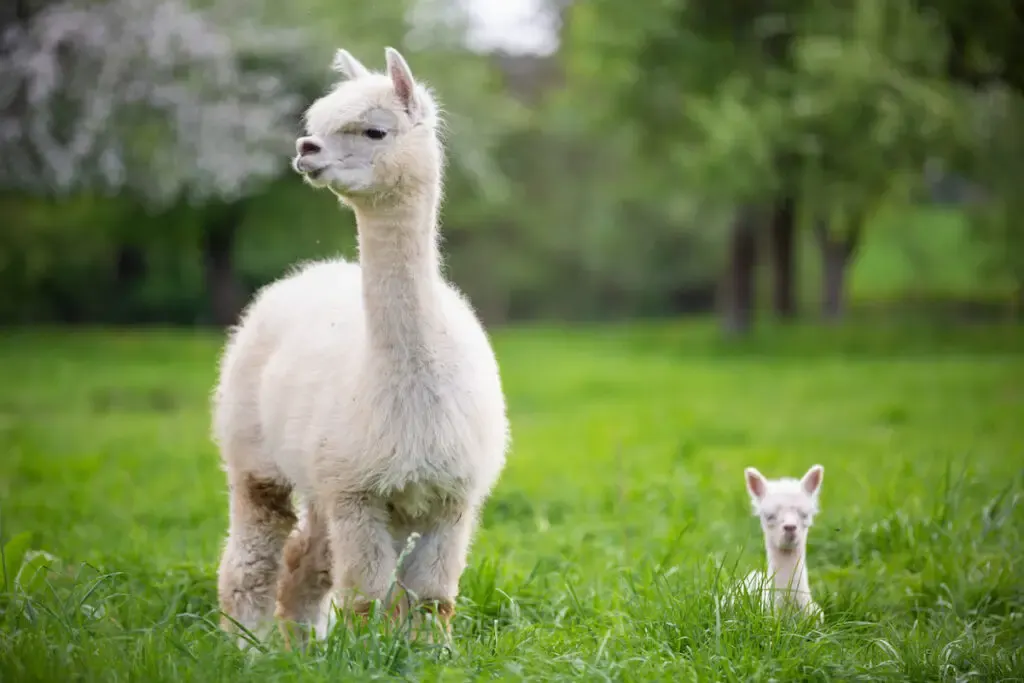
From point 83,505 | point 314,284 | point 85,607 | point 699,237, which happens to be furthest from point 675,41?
point 85,607

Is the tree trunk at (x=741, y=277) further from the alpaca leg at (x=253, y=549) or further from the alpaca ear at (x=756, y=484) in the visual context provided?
the alpaca leg at (x=253, y=549)

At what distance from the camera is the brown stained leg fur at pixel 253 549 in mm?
5012

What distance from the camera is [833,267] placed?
23.4 meters

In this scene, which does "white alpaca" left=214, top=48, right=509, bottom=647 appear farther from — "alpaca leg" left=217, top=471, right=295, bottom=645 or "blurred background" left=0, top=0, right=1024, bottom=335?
"blurred background" left=0, top=0, right=1024, bottom=335

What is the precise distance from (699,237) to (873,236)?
158 inches

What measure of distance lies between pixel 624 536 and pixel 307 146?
120 inches

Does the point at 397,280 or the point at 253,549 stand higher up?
the point at 397,280

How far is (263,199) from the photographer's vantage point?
22.6 meters

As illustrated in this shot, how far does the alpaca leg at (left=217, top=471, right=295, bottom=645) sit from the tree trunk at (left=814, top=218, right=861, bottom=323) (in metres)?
18.8

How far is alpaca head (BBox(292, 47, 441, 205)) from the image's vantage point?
4.08 m

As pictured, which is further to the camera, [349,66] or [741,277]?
[741,277]

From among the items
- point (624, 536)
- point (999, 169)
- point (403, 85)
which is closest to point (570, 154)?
point (999, 169)

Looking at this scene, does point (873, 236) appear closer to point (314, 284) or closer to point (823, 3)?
point (823, 3)

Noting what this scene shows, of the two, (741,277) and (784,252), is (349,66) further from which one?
(784,252)
